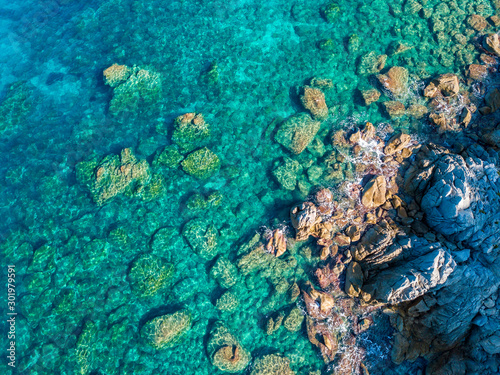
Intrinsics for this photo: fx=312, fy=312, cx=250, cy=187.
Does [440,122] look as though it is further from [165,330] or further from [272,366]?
[165,330]

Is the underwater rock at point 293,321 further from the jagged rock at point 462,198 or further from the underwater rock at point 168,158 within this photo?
the underwater rock at point 168,158

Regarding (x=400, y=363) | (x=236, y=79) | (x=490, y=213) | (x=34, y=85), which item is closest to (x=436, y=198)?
(x=490, y=213)

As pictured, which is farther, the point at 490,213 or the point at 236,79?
the point at 236,79

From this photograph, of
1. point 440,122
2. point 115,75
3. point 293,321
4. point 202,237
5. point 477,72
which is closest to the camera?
point 293,321

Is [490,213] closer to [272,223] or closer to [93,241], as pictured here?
[272,223]

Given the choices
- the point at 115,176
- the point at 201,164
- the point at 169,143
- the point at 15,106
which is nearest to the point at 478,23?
the point at 201,164

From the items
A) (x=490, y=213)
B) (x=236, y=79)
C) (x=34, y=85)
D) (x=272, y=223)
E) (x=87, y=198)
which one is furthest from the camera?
(x=34, y=85)

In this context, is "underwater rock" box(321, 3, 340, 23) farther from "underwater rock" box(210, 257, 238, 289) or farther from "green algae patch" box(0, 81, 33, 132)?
"green algae patch" box(0, 81, 33, 132)
